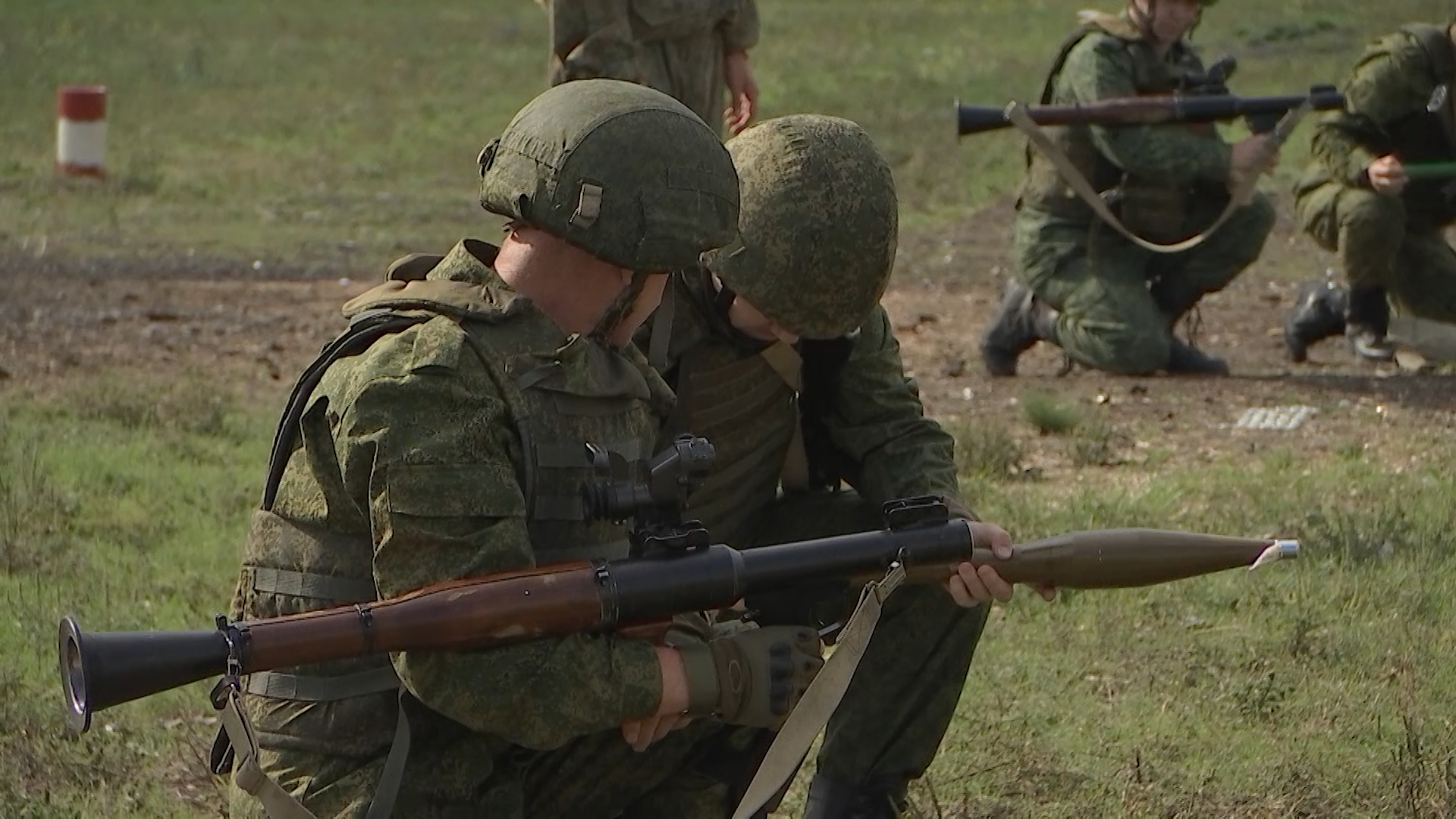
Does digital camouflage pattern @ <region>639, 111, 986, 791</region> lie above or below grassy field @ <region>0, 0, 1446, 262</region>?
above

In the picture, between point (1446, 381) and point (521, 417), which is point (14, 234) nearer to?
point (1446, 381)

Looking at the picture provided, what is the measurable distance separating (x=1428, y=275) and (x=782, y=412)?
6022 mm

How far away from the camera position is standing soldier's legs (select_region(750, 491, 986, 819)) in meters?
4.51

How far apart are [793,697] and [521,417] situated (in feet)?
2.25

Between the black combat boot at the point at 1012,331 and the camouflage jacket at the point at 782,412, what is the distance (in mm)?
5226

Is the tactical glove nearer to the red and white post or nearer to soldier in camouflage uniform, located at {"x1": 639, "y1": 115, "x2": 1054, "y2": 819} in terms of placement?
soldier in camouflage uniform, located at {"x1": 639, "y1": 115, "x2": 1054, "y2": 819}

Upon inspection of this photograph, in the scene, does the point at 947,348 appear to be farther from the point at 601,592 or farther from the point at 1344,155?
the point at 601,592

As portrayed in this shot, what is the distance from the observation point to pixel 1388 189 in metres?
9.55

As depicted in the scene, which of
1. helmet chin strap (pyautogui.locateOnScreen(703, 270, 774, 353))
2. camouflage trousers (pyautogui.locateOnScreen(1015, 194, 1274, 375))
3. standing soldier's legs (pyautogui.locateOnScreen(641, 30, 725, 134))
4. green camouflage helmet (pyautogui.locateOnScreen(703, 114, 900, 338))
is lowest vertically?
camouflage trousers (pyautogui.locateOnScreen(1015, 194, 1274, 375))

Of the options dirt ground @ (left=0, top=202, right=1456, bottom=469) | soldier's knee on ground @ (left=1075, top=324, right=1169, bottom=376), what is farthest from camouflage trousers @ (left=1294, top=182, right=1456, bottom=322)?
soldier's knee on ground @ (left=1075, top=324, right=1169, bottom=376)

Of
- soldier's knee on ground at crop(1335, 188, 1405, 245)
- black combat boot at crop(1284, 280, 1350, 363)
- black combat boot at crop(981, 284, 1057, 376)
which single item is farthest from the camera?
black combat boot at crop(1284, 280, 1350, 363)

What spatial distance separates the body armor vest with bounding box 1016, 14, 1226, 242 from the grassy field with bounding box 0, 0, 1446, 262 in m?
4.86

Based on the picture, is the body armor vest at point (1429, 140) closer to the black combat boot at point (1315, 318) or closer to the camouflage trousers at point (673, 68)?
the black combat boot at point (1315, 318)

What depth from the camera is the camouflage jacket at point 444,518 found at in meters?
3.43
